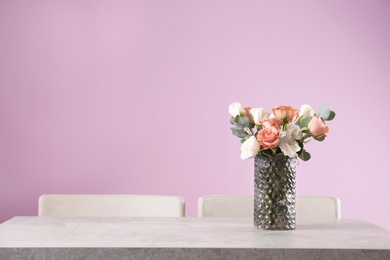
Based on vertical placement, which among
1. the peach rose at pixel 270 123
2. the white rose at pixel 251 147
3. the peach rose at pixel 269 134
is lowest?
the white rose at pixel 251 147

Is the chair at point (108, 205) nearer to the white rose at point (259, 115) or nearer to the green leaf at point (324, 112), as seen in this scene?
the white rose at point (259, 115)

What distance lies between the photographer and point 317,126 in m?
2.20

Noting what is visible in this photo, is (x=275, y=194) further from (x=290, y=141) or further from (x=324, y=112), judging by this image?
(x=324, y=112)

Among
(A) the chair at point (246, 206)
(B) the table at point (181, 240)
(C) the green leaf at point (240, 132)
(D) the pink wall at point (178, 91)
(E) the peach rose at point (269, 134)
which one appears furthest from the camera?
(D) the pink wall at point (178, 91)

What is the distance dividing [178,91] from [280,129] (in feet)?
5.77

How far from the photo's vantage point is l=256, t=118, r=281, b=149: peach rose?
219 cm

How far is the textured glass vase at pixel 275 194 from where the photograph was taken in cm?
226

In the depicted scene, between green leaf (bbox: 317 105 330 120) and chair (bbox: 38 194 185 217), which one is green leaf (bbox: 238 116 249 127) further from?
chair (bbox: 38 194 185 217)

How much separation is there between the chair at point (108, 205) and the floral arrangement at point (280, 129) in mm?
739

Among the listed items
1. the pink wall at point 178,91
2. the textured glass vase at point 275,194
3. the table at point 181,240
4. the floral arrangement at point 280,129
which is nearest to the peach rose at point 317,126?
the floral arrangement at point 280,129

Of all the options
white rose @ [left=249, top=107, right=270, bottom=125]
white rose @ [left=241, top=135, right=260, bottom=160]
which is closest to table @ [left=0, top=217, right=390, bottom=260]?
white rose @ [left=241, top=135, right=260, bottom=160]

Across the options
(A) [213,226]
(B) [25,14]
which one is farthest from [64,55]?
(A) [213,226]

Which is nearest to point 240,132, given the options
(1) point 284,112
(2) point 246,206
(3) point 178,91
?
(1) point 284,112

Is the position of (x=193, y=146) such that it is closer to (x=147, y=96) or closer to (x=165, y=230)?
(x=147, y=96)
